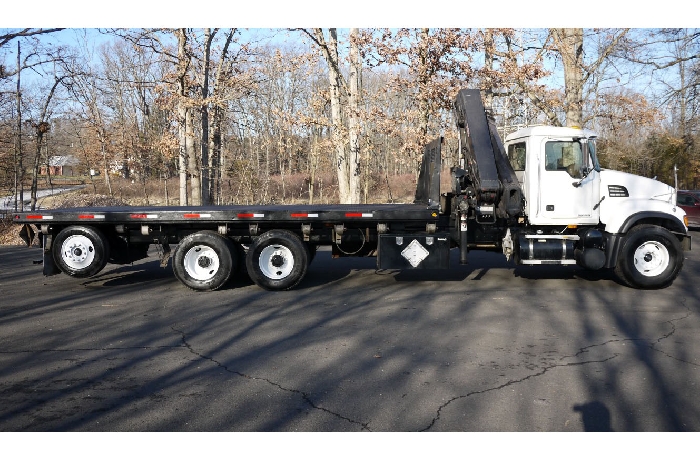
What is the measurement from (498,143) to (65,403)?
8037 mm

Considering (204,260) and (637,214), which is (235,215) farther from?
(637,214)

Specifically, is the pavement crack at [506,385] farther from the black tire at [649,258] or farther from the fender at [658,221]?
the fender at [658,221]

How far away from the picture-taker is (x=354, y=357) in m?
6.29

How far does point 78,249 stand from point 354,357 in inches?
241

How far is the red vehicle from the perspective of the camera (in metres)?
20.7

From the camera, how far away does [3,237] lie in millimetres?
19953

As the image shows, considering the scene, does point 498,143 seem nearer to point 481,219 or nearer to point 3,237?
point 481,219

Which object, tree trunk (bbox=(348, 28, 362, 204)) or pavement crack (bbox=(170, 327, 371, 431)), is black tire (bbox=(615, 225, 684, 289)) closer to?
pavement crack (bbox=(170, 327, 371, 431))

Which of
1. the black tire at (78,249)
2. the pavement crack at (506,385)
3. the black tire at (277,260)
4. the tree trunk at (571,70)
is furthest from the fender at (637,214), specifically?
the tree trunk at (571,70)

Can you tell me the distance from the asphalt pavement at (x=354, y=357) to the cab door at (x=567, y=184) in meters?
1.20

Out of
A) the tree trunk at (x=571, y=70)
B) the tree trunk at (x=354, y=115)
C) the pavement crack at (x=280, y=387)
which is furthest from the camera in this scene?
the tree trunk at (x=571, y=70)

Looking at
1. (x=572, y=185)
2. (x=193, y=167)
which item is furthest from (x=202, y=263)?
(x=193, y=167)

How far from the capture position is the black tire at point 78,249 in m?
10.2
